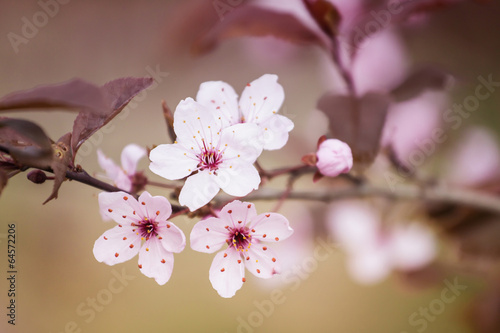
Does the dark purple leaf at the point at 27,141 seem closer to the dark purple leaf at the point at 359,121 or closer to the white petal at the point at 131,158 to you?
the white petal at the point at 131,158

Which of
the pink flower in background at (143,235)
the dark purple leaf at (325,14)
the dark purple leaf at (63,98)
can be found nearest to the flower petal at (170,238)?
the pink flower in background at (143,235)

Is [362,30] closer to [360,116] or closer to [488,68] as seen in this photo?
[360,116]

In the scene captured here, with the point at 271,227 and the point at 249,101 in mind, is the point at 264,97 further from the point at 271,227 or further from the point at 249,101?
the point at 271,227

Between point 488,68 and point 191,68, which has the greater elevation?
point 191,68

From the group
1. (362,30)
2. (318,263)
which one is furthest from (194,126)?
(318,263)

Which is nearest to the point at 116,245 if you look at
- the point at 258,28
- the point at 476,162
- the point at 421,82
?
the point at 258,28

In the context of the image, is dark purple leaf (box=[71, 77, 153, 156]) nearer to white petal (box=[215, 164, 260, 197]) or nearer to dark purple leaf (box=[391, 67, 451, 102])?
white petal (box=[215, 164, 260, 197])
